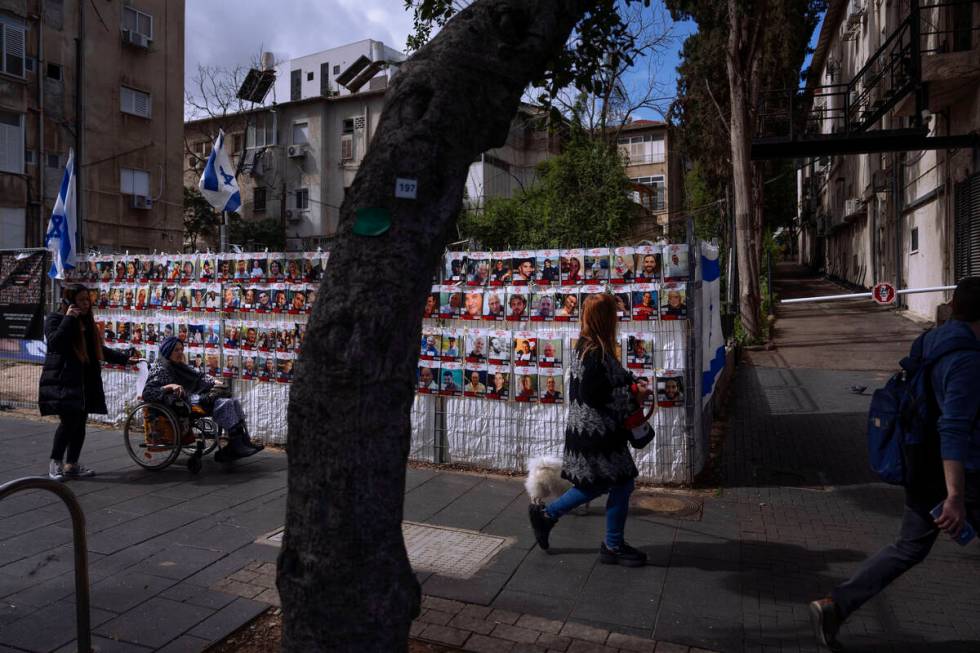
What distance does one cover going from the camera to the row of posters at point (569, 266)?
21.7 ft

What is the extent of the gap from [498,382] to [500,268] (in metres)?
1.09

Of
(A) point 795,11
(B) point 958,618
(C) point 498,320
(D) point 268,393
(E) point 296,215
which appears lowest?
(B) point 958,618

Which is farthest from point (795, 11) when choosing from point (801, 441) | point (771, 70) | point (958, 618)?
point (958, 618)

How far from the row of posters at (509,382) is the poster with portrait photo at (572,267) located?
0.83 m

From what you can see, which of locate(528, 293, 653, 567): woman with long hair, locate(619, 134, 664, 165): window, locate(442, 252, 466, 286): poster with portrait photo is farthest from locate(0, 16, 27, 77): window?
locate(619, 134, 664, 165): window

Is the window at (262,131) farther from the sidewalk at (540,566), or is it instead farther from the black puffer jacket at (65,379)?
the black puffer jacket at (65,379)

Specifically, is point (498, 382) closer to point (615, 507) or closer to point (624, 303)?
point (624, 303)

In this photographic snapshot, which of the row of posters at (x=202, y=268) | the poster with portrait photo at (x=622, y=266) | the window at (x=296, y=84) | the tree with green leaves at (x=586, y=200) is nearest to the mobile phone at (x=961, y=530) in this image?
the poster with portrait photo at (x=622, y=266)

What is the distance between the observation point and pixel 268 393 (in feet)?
27.8

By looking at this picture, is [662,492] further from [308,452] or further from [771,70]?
[771,70]

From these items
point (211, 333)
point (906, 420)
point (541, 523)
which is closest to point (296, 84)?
→ point (211, 333)

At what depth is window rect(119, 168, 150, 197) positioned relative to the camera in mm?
26656

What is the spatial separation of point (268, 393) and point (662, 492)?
4461 mm

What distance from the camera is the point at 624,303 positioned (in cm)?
673
